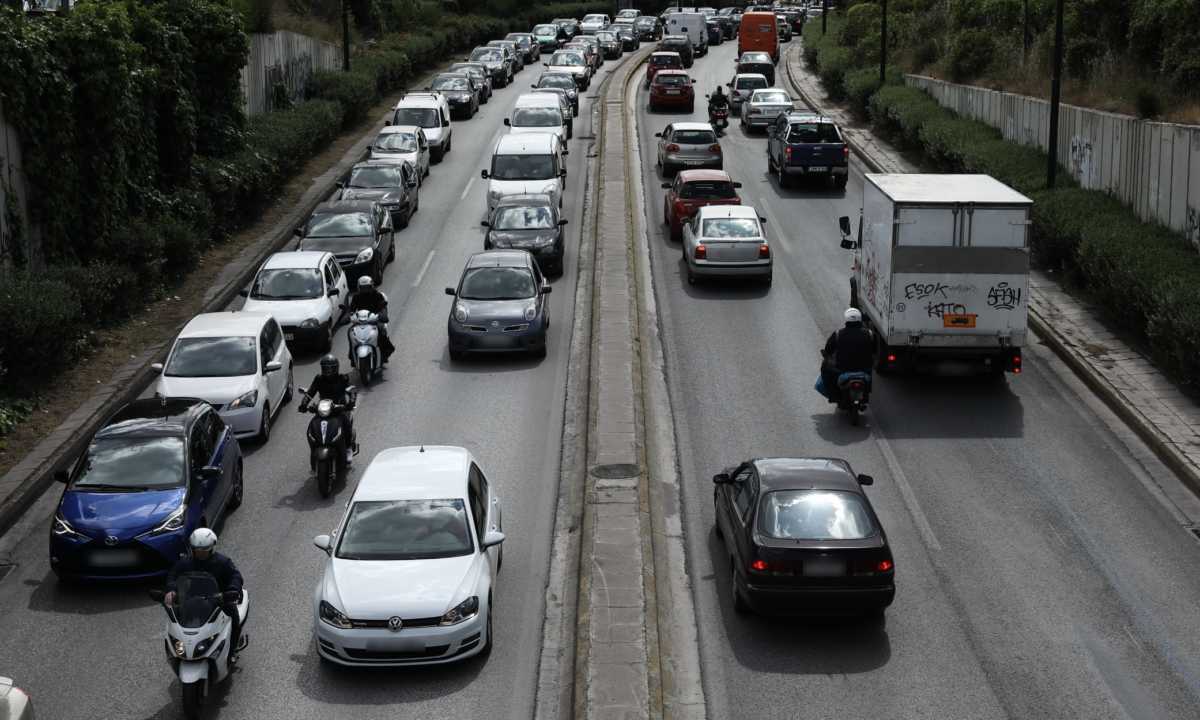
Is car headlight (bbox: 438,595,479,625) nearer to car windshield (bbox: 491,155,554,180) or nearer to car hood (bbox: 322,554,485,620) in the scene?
car hood (bbox: 322,554,485,620)

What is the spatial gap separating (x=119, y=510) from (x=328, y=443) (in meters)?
3.15

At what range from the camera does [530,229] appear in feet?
97.6

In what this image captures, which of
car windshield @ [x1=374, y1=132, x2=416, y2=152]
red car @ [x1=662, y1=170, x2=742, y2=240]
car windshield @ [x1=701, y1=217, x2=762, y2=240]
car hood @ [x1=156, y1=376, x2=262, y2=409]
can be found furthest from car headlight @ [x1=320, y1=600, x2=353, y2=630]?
car windshield @ [x1=374, y1=132, x2=416, y2=152]

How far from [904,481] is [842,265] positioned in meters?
13.1

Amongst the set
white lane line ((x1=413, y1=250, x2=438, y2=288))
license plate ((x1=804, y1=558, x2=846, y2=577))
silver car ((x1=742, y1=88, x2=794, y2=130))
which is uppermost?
silver car ((x1=742, y1=88, x2=794, y2=130))

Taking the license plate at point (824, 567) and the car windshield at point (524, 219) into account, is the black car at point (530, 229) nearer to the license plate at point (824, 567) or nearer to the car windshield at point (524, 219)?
the car windshield at point (524, 219)

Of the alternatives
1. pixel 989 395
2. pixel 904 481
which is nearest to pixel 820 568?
pixel 904 481

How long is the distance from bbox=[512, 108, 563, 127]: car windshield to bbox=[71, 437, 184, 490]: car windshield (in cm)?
2992

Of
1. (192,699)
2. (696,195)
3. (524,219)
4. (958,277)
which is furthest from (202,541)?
(696,195)

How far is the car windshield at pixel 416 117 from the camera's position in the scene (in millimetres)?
44000

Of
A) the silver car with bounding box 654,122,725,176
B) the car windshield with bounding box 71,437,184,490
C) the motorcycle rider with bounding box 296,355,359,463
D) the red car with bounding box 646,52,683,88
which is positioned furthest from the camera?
the red car with bounding box 646,52,683,88

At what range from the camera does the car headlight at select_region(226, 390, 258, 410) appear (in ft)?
63.2

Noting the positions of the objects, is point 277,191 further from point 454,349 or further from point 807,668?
point 807,668

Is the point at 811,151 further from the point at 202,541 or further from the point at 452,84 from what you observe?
the point at 202,541
